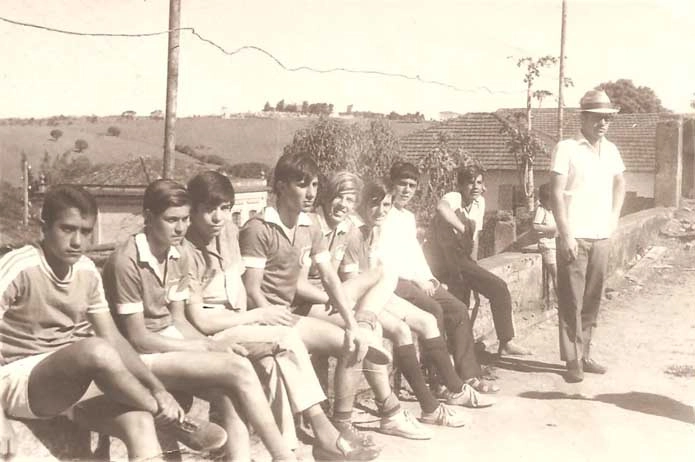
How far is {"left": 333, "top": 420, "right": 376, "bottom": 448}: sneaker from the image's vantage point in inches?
154

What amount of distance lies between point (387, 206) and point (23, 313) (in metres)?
2.40

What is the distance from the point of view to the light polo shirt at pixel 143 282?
332cm

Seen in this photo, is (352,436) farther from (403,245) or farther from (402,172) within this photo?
(402,172)

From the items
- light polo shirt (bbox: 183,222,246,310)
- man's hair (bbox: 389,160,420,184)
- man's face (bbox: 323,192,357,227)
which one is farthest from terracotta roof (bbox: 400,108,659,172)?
light polo shirt (bbox: 183,222,246,310)

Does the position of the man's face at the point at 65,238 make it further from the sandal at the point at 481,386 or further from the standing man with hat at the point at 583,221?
the standing man with hat at the point at 583,221

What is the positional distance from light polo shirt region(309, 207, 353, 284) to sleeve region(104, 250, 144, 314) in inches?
48.1

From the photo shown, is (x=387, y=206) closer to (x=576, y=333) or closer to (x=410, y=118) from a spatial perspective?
(x=576, y=333)

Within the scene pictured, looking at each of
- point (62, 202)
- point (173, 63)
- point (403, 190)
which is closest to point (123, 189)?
point (173, 63)

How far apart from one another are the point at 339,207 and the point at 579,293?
1.97 meters

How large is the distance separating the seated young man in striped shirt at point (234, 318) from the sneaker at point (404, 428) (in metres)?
0.42

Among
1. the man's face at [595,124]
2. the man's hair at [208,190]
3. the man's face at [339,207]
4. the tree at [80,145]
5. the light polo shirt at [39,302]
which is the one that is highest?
the tree at [80,145]

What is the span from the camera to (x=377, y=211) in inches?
192

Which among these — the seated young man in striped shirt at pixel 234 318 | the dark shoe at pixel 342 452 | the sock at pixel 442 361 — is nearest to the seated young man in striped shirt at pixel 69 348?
the seated young man in striped shirt at pixel 234 318

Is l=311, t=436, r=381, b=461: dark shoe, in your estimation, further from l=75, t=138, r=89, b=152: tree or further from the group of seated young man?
l=75, t=138, r=89, b=152: tree
